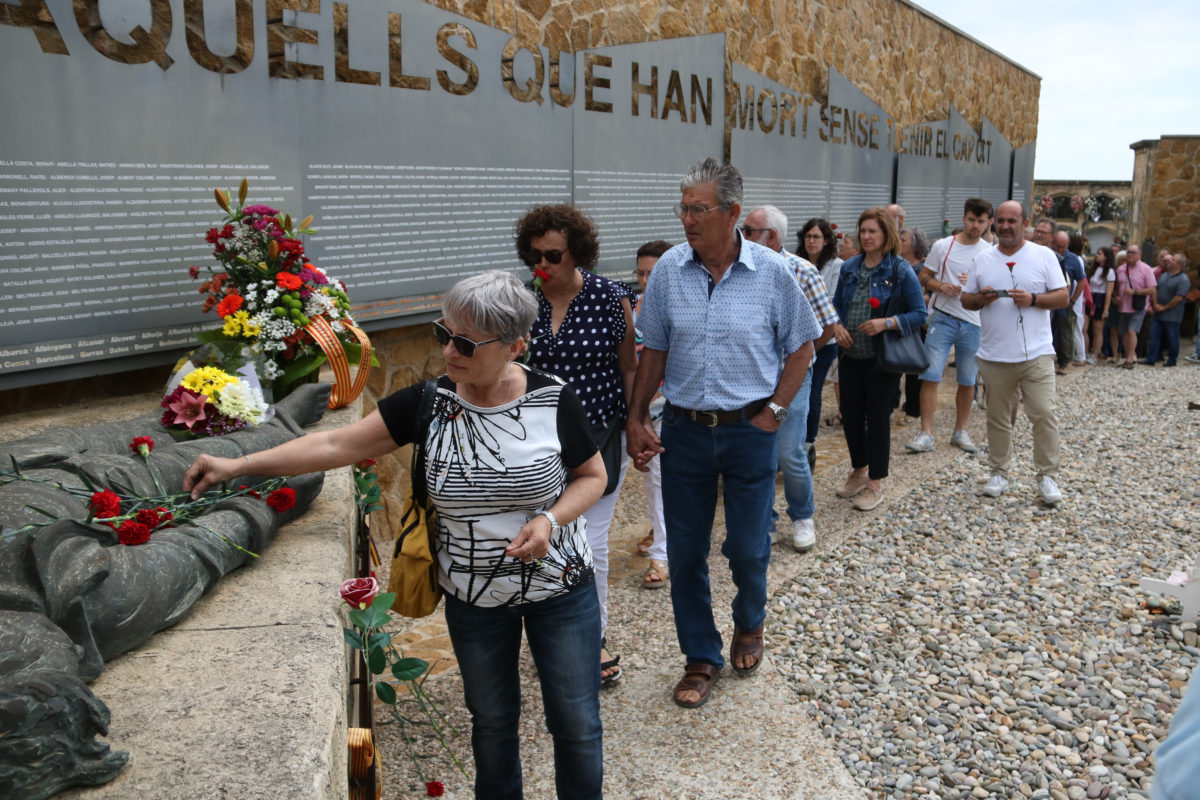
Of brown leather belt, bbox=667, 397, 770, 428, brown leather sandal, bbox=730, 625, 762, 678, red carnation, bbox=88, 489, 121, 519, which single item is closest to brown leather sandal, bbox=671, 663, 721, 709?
brown leather sandal, bbox=730, 625, 762, 678

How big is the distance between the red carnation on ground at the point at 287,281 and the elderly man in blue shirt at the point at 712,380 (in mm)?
1488

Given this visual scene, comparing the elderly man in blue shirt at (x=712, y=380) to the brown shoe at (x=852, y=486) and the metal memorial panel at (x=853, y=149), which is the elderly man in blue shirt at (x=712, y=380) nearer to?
the brown shoe at (x=852, y=486)

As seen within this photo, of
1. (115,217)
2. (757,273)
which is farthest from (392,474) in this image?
(757,273)

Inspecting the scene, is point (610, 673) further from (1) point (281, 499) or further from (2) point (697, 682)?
(1) point (281, 499)

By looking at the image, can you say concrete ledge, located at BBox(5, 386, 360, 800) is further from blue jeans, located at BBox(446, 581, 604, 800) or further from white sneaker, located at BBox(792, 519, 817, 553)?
white sneaker, located at BBox(792, 519, 817, 553)

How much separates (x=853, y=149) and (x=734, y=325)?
853cm

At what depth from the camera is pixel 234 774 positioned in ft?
5.13

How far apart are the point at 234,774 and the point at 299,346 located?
2739 millimetres

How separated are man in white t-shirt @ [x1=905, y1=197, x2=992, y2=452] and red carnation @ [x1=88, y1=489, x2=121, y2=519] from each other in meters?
6.50

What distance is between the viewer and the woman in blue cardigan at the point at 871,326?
18.9 ft

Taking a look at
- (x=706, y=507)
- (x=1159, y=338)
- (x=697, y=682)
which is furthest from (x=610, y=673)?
(x=1159, y=338)

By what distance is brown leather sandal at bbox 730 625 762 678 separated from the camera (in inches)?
148

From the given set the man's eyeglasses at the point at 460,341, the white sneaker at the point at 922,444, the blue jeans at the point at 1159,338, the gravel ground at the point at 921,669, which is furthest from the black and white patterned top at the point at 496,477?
the blue jeans at the point at 1159,338

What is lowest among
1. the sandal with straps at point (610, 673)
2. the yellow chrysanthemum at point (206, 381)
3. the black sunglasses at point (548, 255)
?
the sandal with straps at point (610, 673)
